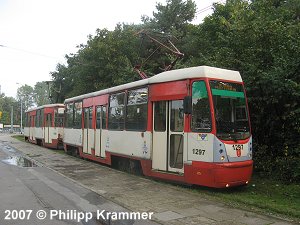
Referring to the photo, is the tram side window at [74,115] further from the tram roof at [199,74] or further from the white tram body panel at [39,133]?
the white tram body panel at [39,133]

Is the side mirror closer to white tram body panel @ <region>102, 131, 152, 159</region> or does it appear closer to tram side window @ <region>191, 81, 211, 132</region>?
→ tram side window @ <region>191, 81, 211, 132</region>

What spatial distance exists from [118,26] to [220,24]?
14.0 metres

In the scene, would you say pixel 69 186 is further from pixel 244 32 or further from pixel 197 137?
pixel 244 32

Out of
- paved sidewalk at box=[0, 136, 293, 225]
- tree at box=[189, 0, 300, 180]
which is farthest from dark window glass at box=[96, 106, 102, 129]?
tree at box=[189, 0, 300, 180]

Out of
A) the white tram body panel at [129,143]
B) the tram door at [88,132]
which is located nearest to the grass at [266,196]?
the white tram body panel at [129,143]

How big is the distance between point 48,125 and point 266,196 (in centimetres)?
2037

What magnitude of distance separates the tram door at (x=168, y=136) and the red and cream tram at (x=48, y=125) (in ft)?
48.8

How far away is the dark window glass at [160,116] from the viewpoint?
11226 mm

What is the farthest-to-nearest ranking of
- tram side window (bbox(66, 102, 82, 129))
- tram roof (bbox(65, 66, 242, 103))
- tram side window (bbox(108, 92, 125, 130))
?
tram side window (bbox(66, 102, 82, 129))
tram side window (bbox(108, 92, 125, 130))
tram roof (bbox(65, 66, 242, 103))

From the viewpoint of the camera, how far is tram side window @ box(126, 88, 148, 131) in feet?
39.7

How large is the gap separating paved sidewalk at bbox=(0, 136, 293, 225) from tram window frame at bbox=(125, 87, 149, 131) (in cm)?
171

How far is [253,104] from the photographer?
42.0 ft

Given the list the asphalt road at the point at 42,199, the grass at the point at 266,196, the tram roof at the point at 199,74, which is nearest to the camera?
the asphalt road at the point at 42,199

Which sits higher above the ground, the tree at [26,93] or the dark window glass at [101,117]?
the tree at [26,93]
